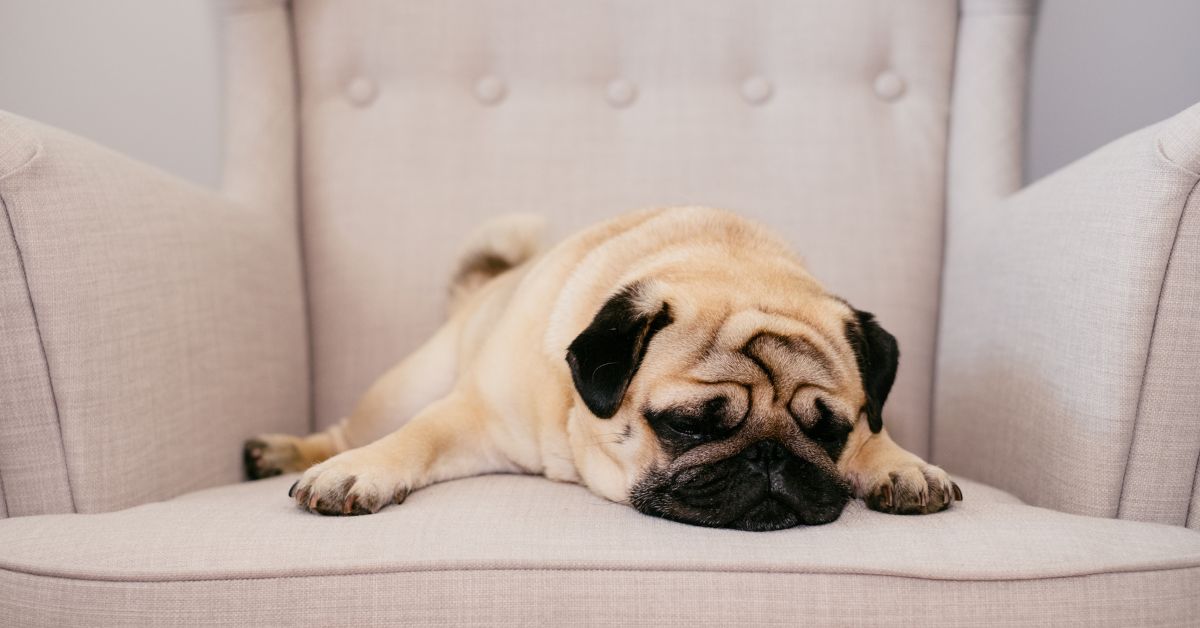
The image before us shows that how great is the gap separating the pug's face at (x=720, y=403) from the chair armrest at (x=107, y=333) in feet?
3.02

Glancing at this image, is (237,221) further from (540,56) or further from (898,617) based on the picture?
(898,617)

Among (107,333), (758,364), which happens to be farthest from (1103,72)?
(107,333)

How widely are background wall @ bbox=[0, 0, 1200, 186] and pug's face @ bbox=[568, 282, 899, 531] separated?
2.17 m

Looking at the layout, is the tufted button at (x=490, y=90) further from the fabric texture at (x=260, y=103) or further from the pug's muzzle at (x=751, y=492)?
the pug's muzzle at (x=751, y=492)

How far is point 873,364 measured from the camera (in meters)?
1.97

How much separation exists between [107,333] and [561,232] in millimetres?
1499

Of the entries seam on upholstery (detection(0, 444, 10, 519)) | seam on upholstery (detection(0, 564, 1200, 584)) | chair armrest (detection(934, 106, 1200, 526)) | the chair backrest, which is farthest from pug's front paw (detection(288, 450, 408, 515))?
chair armrest (detection(934, 106, 1200, 526))

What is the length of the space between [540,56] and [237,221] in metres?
1.14

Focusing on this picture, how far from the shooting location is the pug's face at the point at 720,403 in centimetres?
171

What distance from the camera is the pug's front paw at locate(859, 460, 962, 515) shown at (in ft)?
5.90

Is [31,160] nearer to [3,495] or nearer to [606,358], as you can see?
[3,495]

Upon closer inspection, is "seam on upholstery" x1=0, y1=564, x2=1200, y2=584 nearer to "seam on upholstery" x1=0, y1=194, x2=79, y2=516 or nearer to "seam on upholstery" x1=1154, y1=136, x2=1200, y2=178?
"seam on upholstery" x1=0, y1=194, x2=79, y2=516

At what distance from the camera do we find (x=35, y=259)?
176 centimetres

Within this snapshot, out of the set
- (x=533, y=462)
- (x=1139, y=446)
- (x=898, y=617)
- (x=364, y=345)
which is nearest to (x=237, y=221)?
(x=364, y=345)
